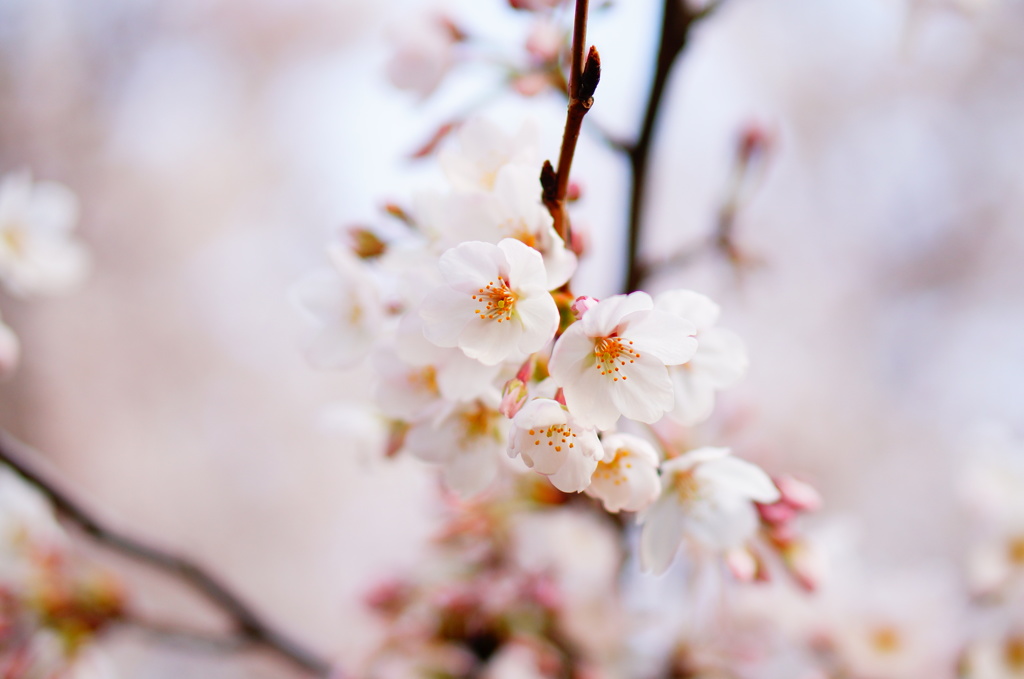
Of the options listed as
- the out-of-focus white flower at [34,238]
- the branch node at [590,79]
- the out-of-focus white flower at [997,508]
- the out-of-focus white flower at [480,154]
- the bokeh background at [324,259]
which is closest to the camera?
the branch node at [590,79]

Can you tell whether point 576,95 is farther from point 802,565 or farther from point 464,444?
point 802,565

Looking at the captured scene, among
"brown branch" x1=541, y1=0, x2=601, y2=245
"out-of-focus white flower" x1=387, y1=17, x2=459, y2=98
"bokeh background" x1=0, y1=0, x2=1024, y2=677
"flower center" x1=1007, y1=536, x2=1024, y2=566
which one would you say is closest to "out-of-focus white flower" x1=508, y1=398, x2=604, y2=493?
"brown branch" x1=541, y1=0, x2=601, y2=245

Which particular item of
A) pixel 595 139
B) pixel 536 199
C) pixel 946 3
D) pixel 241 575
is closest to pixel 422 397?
pixel 536 199

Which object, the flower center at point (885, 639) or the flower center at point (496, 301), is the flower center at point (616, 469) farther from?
the flower center at point (885, 639)

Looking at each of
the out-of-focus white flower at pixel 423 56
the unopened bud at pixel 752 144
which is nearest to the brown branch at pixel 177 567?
the out-of-focus white flower at pixel 423 56

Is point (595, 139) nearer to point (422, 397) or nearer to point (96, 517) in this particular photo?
point (422, 397)

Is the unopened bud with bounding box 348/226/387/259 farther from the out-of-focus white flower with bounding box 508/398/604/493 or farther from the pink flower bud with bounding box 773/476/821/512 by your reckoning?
the pink flower bud with bounding box 773/476/821/512

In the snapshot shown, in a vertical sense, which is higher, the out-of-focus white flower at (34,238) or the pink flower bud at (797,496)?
the pink flower bud at (797,496)

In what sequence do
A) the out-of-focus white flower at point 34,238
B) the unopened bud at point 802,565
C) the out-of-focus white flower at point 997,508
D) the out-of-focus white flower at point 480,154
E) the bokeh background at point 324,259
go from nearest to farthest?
1. the out-of-focus white flower at point 480,154
2. the unopened bud at point 802,565
3. the out-of-focus white flower at point 34,238
4. the out-of-focus white flower at point 997,508
5. the bokeh background at point 324,259
